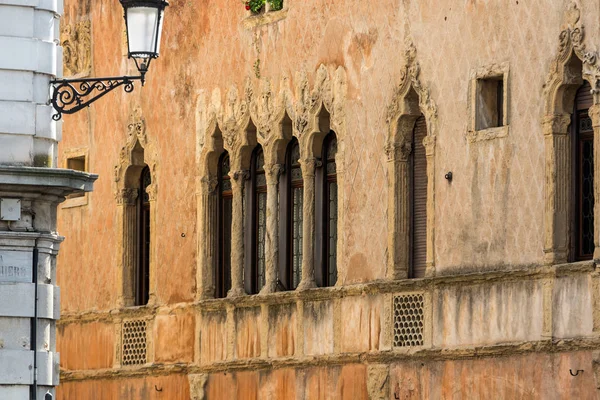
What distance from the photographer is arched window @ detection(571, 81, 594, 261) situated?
65.9ft

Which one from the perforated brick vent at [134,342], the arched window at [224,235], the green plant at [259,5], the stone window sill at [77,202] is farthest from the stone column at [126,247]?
the green plant at [259,5]

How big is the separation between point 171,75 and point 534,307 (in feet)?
29.3

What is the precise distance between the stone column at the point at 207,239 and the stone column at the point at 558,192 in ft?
24.7

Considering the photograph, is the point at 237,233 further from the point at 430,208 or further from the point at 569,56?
the point at 569,56

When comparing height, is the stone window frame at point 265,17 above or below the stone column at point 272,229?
above

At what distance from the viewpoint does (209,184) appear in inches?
1067

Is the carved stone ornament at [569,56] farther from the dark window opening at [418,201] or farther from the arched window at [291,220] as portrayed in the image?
the arched window at [291,220]

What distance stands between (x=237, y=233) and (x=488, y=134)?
581 cm

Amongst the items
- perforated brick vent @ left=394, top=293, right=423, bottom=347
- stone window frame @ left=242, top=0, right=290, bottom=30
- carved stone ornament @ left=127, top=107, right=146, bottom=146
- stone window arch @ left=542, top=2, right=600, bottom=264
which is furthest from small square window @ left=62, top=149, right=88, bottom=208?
stone window arch @ left=542, top=2, right=600, bottom=264

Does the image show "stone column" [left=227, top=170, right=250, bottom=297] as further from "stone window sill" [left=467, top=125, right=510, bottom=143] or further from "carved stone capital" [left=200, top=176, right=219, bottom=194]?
"stone window sill" [left=467, top=125, right=510, bottom=143]

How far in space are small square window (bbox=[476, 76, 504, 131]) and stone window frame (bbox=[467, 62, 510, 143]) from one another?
5 cm

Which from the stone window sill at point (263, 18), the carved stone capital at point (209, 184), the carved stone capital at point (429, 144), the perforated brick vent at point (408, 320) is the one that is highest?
the stone window sill at point (263, 18)

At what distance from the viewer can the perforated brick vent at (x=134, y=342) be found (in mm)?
28188

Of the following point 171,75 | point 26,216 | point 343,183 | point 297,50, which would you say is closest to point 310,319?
point 343,183
